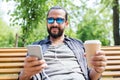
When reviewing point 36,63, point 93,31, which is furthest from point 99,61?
point 93,31

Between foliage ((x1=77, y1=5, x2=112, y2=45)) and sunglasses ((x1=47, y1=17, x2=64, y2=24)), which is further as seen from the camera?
foliage ((x1=77, y1=5, x2=112, y2=45))

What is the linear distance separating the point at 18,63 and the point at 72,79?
27.7 inches

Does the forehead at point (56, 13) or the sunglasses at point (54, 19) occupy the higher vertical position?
the forehead at point (56, 13)

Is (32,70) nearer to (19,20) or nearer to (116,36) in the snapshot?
(19,20)

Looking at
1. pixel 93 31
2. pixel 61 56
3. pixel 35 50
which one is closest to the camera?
pixel 35 50

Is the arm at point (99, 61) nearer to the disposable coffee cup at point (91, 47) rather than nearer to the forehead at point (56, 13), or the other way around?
the disposable coffee cup at point (91, 47)

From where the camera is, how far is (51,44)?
3824 mm

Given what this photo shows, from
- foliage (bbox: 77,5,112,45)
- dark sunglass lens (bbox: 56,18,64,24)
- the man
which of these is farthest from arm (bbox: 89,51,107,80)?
foliage (bbox: 77,5,112,45)

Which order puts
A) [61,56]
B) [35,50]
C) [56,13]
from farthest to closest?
[56,13] < [61,56] < [35,50]

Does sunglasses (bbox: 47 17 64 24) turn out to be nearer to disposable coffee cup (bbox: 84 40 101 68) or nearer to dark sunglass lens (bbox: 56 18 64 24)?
dark sunglass lens (bbox: 56 18 64 24)

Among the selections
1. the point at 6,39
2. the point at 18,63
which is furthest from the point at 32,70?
the point at 6,39

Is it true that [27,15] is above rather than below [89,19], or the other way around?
above

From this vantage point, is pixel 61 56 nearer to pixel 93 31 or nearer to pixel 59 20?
pixel 59 20

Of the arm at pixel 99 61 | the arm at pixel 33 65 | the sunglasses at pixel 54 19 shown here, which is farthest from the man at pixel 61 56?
the arm at pixel 33 65
